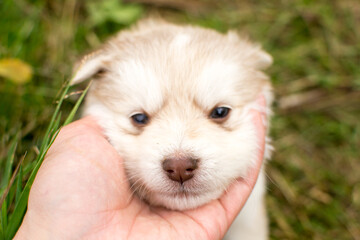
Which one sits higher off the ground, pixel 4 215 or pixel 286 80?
pixel 286 80

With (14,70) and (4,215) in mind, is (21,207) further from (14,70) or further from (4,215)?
(14,70)

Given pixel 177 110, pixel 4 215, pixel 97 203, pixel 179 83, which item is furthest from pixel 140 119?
pixel 4 215

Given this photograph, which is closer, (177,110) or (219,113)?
(177,110)

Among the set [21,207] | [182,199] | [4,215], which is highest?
[182,199]

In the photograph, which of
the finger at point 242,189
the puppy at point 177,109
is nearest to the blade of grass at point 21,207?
the puppy at point 177,109

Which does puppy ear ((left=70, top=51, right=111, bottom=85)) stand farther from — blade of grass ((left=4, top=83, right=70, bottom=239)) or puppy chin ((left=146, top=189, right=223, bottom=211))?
puppy chin ((left=146, top=189, right=223, bottom=211))

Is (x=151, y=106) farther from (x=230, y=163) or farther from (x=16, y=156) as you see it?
(x=16, y=156)

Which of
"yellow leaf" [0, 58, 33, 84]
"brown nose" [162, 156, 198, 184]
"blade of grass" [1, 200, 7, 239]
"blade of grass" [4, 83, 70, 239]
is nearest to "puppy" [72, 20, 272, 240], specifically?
"brown nose" [162, 156, 198, 184]
